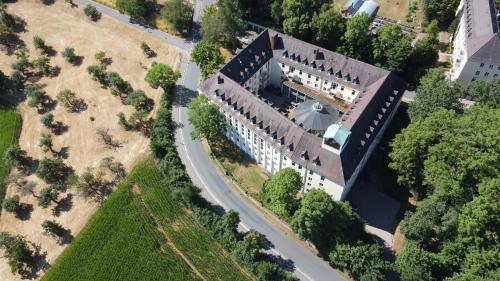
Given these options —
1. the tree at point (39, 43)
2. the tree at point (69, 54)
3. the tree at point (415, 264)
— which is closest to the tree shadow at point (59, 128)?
the tree at point (69, 54)

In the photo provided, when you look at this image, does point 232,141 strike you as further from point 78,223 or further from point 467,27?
point 467,27

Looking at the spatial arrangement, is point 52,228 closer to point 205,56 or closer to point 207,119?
point 207,119

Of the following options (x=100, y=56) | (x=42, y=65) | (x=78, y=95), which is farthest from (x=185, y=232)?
Result: (x=42, y=65)

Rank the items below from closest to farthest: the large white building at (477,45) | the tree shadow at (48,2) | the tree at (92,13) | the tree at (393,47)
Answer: the large white building at (477,45)
the tree at (393,47)
the tree at (92,13)
the tree shadow at (48,2)

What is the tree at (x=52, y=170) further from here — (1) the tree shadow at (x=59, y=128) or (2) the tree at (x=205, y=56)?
(2) the tree at (x=205, y=56)

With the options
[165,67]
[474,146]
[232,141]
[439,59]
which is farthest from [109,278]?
[439,59]

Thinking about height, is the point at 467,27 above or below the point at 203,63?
above
